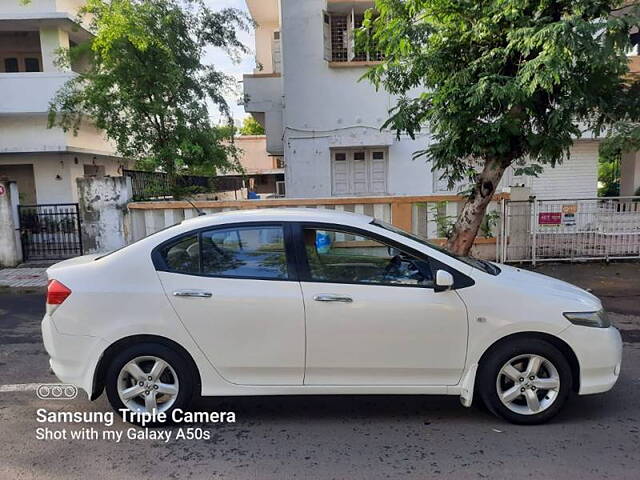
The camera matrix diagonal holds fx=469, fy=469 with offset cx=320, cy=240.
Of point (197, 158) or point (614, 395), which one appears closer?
point (614, 395)

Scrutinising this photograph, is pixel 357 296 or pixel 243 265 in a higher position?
pixel 243 265

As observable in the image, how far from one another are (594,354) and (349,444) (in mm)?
1893

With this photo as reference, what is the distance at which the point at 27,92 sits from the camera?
578 inches

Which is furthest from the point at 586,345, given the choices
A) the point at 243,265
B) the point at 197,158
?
the point at 197,158

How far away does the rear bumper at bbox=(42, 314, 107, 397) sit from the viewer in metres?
3.47

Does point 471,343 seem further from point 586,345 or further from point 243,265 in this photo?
point 243,265

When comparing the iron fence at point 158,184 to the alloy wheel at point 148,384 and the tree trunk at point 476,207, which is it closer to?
the tree trunk at point 476,207

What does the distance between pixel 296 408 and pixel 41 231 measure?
30.4 feet

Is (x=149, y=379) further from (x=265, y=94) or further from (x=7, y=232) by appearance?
(x=265, y=94)

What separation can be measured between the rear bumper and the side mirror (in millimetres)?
2477

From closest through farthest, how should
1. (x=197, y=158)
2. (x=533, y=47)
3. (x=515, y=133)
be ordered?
(x=533, y=47)
(x=515, y=133)
(x=197, y=158)

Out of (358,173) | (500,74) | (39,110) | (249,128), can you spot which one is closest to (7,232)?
(39,110)

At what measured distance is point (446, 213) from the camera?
344 inches

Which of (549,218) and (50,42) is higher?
(50,42)
